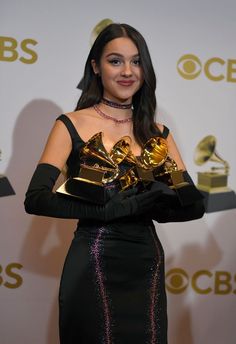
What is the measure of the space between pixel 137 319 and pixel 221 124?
130 centimetres

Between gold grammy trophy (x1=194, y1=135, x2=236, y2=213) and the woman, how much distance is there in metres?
0.86

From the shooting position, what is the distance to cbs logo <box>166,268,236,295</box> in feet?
8.25

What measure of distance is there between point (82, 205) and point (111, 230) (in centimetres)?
18

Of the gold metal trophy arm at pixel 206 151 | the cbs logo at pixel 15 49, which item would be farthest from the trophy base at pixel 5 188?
the gold metal trophy arm at pixel 206 151

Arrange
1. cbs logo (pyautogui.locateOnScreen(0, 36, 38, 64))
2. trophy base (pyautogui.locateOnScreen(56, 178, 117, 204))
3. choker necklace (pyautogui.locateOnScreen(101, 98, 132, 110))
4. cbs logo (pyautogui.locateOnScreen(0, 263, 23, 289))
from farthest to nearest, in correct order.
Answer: cbs logo (pyautogui.locateOnScreen(0, 263, 23, 289)), cbs logo (pyautogui.locateOnScreen(0, 36, 38, 64)), choker necklace (pyautogui.locateOnScreen(101, 98, 132, 110)), trophy base (pyautogui.locateOnScreen(56, 178, 117, 204))

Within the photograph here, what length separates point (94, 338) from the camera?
4.74 ft

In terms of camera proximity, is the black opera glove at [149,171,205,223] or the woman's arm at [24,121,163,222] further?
the black opera glove at [149,171,205,223]

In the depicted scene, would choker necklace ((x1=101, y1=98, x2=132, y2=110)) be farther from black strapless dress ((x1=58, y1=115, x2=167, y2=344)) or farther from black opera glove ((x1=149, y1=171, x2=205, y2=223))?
black opera glove ((x1=149, y1=171, x2=205, y2=223))

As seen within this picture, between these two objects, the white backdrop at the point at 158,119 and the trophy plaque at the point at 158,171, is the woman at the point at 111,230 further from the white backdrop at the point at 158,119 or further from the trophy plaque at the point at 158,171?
the white backdrop at the point at 158,119

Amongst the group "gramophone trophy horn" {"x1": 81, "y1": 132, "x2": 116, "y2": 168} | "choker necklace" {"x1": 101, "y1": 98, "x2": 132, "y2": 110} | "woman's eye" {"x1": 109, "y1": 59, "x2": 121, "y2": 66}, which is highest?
"woman's eye" {"x1": 109, "y1": 59, "x2": 121, "y2": 66}

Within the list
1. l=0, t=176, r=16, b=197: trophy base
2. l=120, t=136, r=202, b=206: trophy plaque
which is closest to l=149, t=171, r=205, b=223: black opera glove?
l=120, t=136, r=202, b=206: trophy plaque

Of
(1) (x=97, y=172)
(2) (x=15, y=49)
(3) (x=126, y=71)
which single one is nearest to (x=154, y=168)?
(1) (x=97, y=172)

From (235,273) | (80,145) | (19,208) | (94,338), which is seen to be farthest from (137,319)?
(235,273)

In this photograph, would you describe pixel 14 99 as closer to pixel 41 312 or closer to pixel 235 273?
pixel 41 312
